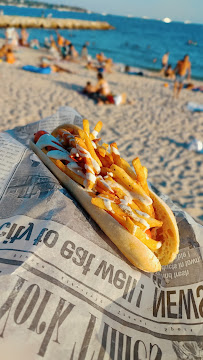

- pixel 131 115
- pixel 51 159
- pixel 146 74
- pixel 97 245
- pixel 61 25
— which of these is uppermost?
pixel 61 25

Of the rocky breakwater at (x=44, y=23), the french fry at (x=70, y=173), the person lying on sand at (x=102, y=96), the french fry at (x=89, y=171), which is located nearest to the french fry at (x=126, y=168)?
the french fry at (x=89, y=171)

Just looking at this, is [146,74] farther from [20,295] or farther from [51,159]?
[20,295]

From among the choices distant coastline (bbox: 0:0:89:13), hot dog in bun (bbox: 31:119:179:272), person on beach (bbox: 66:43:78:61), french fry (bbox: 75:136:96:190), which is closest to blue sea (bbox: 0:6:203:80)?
person on beach (bbox: 66:43:78:61)

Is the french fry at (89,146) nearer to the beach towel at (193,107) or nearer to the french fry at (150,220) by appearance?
the french fry at (150,220)

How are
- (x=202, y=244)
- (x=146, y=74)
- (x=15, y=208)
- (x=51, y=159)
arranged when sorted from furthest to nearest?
1. (x=146, y=74)
2. (x=51, y=159)
3. (x=202, y=244)
4. (x=15, y=208)

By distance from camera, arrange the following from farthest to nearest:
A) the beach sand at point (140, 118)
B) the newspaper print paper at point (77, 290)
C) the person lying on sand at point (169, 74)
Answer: the person lying on sand at point (169, 74)
the beach sand at point (140, 118)
the newspaper print paper at point (77, 290)

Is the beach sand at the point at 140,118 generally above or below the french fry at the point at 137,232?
above

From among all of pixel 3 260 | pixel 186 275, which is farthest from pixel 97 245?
pixel 186 275

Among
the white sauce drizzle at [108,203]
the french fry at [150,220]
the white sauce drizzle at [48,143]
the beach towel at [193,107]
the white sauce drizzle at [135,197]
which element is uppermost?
the beach towel at [193,107]
